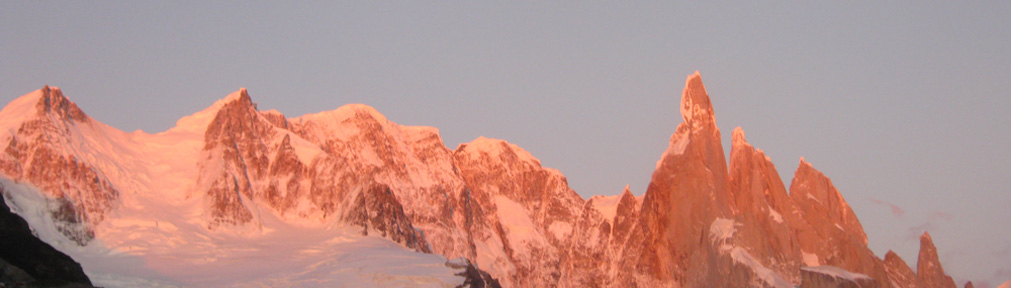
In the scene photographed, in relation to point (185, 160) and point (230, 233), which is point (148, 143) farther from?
point (230, 233)

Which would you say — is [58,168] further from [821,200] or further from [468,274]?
[821,200]

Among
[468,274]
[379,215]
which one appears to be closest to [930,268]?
[379,215]

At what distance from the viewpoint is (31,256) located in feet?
168

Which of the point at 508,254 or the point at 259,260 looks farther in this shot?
the point at 508,254

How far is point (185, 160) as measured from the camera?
380 feet

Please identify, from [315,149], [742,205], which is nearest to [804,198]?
[742,205]

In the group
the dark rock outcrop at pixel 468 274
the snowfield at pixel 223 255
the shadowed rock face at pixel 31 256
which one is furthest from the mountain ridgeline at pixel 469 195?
the shadowed rock face at pixel 31 256

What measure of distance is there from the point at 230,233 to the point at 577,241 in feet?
228

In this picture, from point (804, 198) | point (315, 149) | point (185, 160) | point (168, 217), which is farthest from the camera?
point (804, 198)

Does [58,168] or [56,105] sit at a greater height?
[56,105]

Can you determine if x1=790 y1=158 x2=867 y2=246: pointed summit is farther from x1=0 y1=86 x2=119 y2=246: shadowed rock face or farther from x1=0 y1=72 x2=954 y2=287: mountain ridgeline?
x1=0 y1=86 x2=119 y2=246: shadowed rock face

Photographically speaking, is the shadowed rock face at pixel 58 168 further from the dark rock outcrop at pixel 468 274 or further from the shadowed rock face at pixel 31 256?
the shadowed rock face at pixel 31 256

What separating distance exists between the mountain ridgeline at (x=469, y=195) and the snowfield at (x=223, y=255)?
5.53 ft

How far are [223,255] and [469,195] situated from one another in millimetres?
69273
